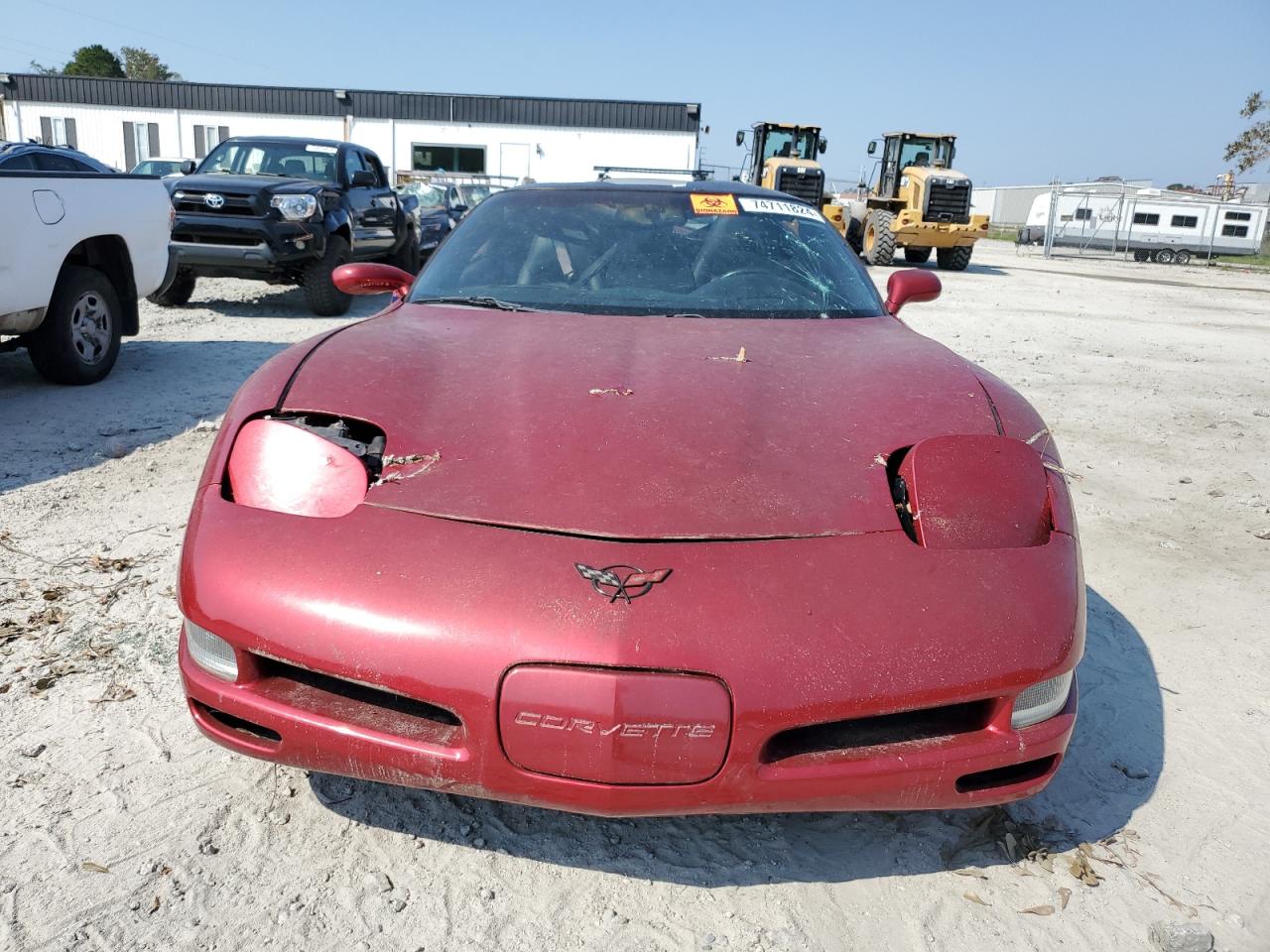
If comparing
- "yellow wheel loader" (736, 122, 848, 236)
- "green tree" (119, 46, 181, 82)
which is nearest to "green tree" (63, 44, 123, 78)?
"green tree" (119, 46, 181, 82)

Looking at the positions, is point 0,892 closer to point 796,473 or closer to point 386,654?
point 386,654

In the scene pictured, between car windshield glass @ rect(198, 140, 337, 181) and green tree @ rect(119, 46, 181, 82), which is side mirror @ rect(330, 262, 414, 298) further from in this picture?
green tree @ rect(119, 46, 181, 82)

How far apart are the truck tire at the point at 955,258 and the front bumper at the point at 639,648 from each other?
20.3 m

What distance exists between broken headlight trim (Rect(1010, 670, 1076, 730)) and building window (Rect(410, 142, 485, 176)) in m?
38.9

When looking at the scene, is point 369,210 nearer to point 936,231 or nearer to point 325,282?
point 325,282

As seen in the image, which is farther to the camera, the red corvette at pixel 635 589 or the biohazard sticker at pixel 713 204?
the biohazard sticker at pixel 713 204

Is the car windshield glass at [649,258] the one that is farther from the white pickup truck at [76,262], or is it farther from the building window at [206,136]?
the building window at [206,136]

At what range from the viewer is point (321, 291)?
30.0ft

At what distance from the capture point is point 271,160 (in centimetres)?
981

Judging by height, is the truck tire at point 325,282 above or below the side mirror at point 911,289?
below

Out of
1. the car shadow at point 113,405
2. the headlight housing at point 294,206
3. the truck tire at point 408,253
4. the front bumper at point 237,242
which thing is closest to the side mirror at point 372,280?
the car shadow at point 113,405

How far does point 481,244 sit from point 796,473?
5.77 ft

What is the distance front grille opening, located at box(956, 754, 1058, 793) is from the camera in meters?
1.71

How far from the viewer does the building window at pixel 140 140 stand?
38.7 m
